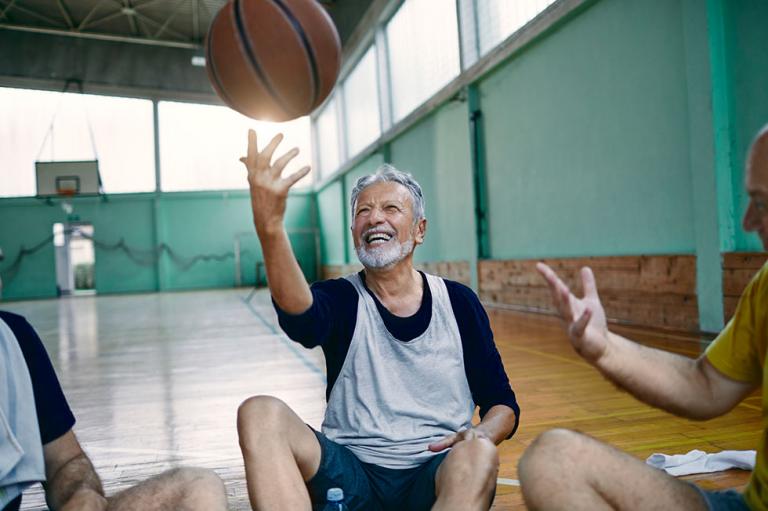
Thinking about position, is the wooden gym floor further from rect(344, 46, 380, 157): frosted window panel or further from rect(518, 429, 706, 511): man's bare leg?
rect(344, 46, 380, 157): frosted window panel

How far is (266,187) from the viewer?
1.44m

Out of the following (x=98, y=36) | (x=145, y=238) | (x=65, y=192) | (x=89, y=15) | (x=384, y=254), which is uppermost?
(x=89, y=15)

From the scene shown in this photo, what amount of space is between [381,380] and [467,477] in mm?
342

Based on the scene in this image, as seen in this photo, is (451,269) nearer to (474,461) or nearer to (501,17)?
(501,17)

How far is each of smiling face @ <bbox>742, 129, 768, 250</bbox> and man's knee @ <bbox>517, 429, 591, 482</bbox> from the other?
1.73 ft

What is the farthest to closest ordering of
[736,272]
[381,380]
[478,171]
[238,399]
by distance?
[478,171]
[736,272]
[238,399]
[381,380]

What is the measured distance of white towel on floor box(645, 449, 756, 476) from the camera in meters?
2.21

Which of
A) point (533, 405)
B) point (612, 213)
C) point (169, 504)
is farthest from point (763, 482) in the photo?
point (612, 213)

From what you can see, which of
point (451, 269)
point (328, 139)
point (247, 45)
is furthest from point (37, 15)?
point (247, 45)

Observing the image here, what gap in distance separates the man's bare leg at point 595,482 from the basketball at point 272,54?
1323 mm

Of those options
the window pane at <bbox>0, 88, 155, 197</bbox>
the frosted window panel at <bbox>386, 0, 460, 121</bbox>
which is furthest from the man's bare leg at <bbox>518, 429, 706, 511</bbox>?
the window pane at <bbox>0, 88, 155, 197</bbox>

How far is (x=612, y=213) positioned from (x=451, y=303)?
16.1 ft

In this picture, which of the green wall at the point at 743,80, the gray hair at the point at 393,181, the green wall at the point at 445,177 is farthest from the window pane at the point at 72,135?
the gray hair at the point at 393,181

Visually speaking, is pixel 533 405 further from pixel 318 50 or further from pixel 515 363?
pixel 318 50
